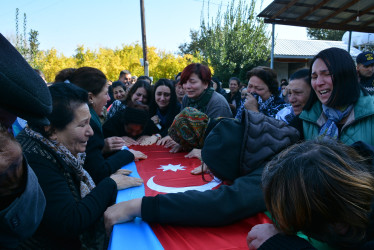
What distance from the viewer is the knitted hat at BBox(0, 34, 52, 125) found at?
1.98 ft

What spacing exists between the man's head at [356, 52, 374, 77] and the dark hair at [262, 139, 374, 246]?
4.58 metres

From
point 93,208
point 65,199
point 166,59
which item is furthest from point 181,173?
point 166,59

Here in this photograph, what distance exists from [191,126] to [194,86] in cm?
127

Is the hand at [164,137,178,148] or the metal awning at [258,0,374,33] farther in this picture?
the metal awning at [258,0,374,33]

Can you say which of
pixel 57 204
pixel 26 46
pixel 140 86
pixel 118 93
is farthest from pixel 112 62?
pixel 57 204

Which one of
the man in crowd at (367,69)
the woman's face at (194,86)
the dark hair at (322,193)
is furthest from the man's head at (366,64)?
the dark hair at (322,193)

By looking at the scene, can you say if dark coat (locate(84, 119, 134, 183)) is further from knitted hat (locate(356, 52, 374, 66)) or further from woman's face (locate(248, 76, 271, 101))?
knitted hat (locate(356, 52, 374, 66))

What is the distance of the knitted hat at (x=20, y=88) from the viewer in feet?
1.98

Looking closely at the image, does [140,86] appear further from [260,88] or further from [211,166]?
[211,166]

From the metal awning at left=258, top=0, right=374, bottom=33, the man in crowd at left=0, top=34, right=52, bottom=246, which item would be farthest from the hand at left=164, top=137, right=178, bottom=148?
the metal awning at left=258, top=0, right=374, bottom=33

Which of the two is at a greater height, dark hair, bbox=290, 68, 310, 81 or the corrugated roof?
the corrugated roof

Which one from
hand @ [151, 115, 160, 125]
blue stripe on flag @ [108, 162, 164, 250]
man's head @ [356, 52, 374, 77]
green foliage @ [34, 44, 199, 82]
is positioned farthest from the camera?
green foliage @ [34, 44, 199, 82]

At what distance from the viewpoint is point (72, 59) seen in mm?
17359

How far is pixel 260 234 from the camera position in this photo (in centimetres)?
99
